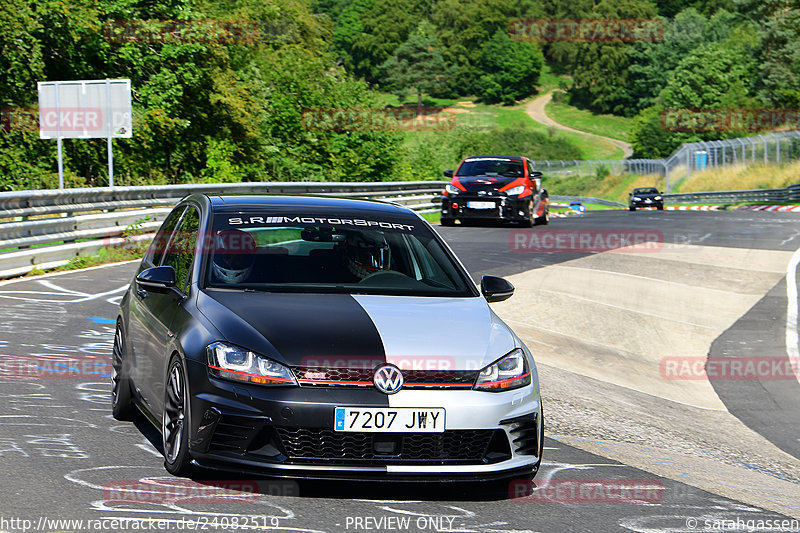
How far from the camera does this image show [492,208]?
26.0 meters

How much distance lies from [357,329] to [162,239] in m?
2.42

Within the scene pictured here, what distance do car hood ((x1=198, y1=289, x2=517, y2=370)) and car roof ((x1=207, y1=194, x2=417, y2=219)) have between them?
946 millimetres

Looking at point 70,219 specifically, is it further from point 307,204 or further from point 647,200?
point 647,200

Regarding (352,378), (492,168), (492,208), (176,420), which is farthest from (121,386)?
(492,168)

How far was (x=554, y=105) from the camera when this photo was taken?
18212 centimetres

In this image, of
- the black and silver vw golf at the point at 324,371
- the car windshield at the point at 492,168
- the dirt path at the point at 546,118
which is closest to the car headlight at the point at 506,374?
the black and silver vw golf at the point at 324,371

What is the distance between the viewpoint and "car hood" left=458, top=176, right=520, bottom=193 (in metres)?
26.0

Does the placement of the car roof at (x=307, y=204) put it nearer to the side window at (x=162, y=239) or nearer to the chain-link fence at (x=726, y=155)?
the side window at (x=162, y=239)

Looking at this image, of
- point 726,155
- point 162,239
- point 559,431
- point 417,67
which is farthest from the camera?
point 417,67

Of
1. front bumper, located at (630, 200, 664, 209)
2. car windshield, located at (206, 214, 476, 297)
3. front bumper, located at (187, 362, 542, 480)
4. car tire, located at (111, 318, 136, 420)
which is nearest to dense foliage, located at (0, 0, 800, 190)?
front bumper, located at (630, 200, 664, 209)

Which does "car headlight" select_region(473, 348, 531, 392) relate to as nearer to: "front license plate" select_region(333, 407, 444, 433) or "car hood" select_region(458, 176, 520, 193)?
"front license plate" select_region(333, 407, 444, 433)

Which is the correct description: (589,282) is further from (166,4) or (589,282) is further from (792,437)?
(166,4)

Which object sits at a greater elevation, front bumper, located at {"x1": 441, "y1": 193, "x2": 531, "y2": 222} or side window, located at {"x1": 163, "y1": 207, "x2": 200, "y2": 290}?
side window, located at {"x1": 163, "y1": 207, "x2": 200, "y2": 290}

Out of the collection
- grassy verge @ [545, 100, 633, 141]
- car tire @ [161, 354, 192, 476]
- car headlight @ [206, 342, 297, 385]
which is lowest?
grassy verge @ [545, 100, 633, 141]
